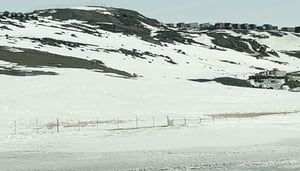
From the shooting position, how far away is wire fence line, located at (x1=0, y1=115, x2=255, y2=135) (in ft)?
142

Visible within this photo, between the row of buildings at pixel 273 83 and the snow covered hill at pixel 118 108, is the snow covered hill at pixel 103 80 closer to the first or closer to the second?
the snow covered hill at pixel 118 108

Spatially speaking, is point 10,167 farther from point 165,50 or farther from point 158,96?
point 165,50

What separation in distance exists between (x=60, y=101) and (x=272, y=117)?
1876 centimetres

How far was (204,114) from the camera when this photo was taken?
55.0m

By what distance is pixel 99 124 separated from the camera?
4662 cm

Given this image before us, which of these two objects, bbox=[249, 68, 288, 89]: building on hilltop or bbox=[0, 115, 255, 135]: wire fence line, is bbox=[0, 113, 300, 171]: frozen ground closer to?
bbox=[0, 115, 255, 135]: wire fence line

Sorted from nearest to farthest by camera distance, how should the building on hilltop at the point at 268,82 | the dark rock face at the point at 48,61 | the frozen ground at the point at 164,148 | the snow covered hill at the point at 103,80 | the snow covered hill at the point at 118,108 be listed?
the frozen ground at the point at 164,148, the snow covered hill at the point at 118,108, the snow covered hill at the point at 103,80, the dark rock face at the point at 48,61, the building on hilltop at the point at 268,82

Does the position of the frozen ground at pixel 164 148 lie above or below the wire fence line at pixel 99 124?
below

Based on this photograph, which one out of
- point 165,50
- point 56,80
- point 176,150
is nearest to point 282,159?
point 176,150

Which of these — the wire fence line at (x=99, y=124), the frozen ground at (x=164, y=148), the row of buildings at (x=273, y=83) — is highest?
the row of buildings at (x=273, y=83)

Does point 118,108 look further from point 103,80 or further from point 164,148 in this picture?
point 164,148

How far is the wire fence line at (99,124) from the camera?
43.2m

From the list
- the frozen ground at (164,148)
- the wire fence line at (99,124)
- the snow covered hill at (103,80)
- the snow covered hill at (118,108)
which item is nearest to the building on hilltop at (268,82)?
the snow covered hill at (118,108)

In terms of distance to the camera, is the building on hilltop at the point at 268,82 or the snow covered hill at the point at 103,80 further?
the building on hilltop at the point at 268,82
